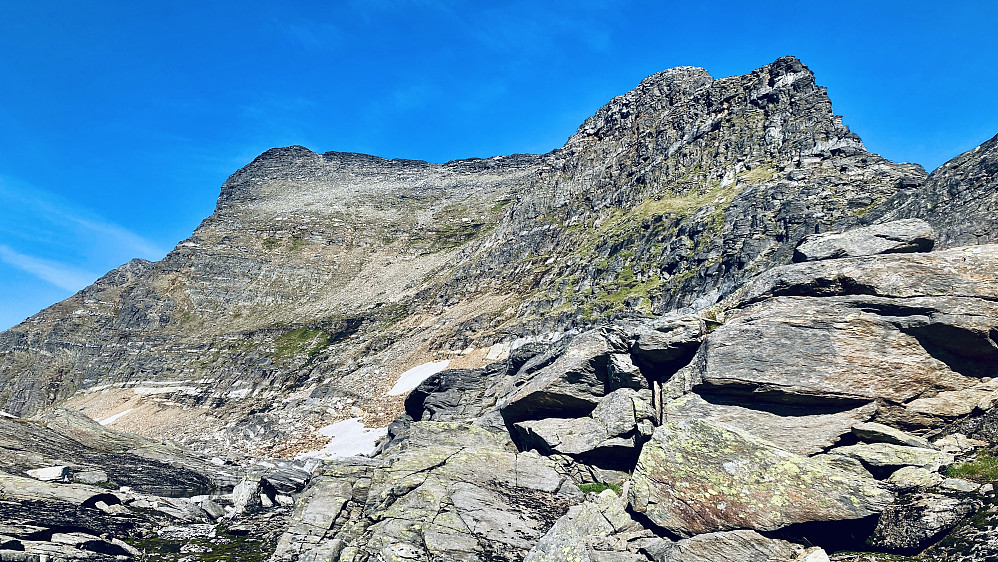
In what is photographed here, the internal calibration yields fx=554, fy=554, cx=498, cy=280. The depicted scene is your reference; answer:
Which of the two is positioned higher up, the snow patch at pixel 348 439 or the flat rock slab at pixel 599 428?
the flat rock slab at pixel 599 428

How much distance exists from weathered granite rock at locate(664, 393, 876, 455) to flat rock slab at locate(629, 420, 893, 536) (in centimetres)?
187

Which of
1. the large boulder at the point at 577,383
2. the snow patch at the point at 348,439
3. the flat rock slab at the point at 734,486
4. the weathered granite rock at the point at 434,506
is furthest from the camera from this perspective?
the snow patch at the point at 348,439

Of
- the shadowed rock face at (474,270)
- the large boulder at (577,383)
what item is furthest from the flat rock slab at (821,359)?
Answer: the shadowed rock face at (474,270)

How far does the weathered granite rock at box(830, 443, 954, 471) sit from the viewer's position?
15906 millimetres

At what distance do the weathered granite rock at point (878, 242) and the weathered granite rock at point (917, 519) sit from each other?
39.2 feet

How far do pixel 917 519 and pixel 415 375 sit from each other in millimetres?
58941

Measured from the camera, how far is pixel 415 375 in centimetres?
6888

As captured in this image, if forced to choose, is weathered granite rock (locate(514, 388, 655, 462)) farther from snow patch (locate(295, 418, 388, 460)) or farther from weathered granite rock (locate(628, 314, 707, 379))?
snow patch (locate(295, 418, 388, 460))

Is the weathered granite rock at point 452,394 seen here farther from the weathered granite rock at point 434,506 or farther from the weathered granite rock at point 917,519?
the weathered granite rock at point 917,519

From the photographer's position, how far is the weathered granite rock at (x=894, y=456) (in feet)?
52.2

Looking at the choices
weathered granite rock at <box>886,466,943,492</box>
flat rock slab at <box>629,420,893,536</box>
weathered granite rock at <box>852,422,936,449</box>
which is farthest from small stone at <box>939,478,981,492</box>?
weathered granite rock at <box>852,422,936,449</box>

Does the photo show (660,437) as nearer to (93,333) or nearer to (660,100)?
(660,100)

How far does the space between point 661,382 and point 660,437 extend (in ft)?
18.9

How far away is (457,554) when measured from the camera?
17516 millimetres
